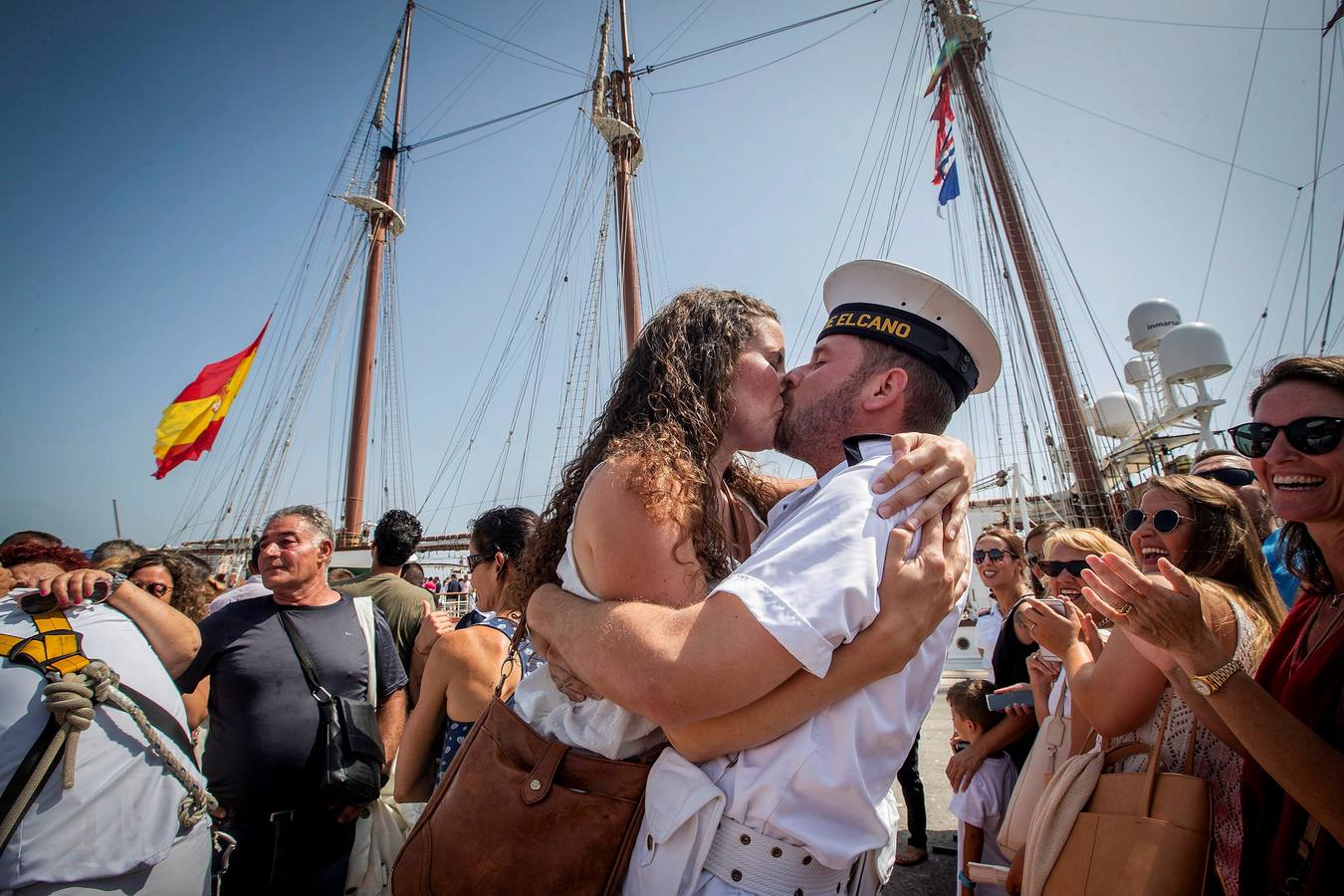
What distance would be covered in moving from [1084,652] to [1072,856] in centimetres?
97

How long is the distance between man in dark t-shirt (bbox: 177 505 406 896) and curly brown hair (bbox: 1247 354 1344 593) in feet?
13.4

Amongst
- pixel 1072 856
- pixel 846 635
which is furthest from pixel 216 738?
pixel 1072 856

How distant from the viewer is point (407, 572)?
28.8 feet

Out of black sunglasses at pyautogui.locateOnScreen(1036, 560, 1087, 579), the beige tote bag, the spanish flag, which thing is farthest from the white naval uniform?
the spanish flag

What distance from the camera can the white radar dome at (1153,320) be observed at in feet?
74.4

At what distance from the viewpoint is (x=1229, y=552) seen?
2.49 meters

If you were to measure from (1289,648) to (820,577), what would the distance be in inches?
73.2

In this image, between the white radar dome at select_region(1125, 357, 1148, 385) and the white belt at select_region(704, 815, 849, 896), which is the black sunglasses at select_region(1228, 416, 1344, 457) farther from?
the white radar dome at select_region(1125, 357, 1148, 385)

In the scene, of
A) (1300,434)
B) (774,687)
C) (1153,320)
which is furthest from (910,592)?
(1153,320)

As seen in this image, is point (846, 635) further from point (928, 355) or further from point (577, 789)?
point (928, 355)

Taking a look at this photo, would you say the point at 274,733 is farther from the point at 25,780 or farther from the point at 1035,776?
the point at 1035,776

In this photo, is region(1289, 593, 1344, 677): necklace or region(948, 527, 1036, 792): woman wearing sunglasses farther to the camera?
region(948, 527, 1036, 792): woman wearing sunglasses

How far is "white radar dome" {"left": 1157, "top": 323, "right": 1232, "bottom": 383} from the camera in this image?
64.8 feet

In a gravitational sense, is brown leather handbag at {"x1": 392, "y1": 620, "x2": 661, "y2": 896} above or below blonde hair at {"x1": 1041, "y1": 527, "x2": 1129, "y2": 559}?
below
